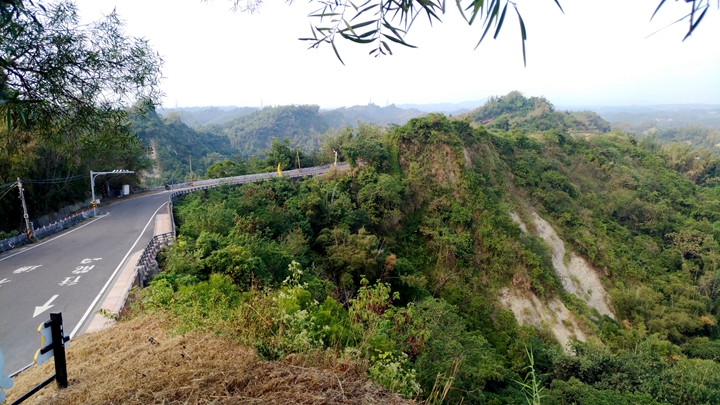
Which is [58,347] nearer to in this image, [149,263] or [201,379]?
[201,379]

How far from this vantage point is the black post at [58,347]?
350 centimetres

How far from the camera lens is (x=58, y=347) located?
11.5ft

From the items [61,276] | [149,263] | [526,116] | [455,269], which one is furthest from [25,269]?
[526,116]

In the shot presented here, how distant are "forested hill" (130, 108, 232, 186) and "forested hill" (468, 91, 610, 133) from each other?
4535cm

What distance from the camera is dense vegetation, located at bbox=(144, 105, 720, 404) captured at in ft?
20.7

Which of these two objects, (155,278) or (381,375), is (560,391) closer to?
(381,375)

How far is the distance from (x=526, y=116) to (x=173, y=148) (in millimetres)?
59950

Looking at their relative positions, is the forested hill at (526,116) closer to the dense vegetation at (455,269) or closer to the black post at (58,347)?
the dense vegetation at (455,269)

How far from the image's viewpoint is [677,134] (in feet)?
381

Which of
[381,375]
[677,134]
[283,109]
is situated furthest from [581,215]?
[677,134]

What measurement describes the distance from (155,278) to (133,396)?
5700mm

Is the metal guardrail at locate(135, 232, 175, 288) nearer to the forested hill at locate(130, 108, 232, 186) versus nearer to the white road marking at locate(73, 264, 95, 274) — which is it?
the white road marking at locate(73, 264, 95, 274)

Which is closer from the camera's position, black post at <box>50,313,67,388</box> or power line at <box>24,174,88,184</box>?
black post at <box>50,313,67,388</box>

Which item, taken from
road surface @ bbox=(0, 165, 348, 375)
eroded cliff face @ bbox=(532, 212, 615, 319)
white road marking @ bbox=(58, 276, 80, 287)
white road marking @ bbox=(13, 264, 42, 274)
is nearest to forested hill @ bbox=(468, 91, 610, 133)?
eroded cliff face @ bbox=(532, 212, 615, 319)
